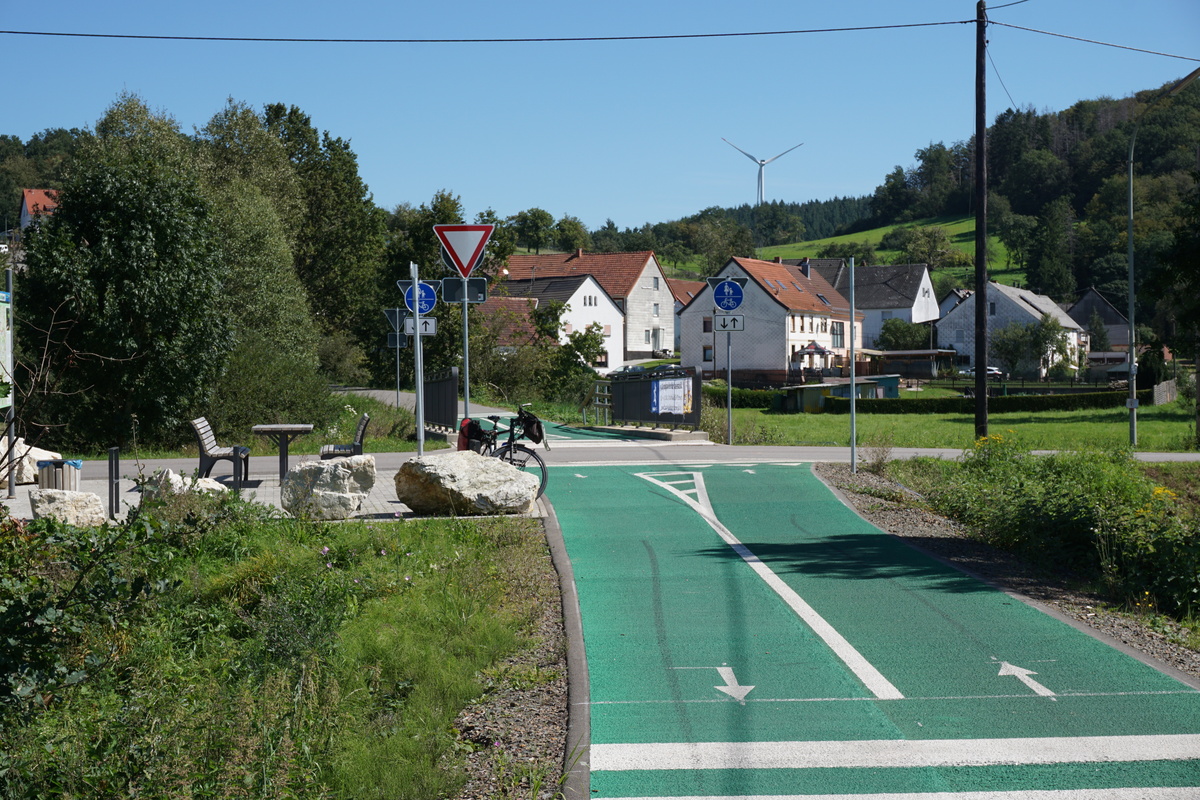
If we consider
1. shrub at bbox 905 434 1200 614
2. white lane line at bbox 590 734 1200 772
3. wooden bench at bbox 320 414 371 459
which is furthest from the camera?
wooden bench at bbox 320 414 371 459

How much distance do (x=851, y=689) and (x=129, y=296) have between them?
19705 millimetres

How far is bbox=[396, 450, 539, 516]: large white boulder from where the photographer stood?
11914 millimetres

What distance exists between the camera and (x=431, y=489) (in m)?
11.9

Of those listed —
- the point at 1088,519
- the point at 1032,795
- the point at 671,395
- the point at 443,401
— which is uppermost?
the point at 671,395

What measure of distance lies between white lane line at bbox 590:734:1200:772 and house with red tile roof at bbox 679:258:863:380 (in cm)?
6703

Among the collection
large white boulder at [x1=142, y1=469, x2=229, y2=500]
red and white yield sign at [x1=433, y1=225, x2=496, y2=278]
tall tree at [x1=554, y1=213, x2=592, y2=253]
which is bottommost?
large white boulder at [x1=142, y1=469, x2=229, y2=500]

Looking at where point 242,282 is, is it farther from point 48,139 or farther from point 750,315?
point 48,139

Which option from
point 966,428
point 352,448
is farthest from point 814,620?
point 966,428

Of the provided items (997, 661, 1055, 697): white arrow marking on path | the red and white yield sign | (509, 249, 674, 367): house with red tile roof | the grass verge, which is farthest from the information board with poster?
(509, 249, 674, 367): house with red tile roof

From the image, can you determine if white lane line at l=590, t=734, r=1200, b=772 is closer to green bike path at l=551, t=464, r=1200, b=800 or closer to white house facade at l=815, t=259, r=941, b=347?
green bike path at l=551, t=464, r=1200, b=800

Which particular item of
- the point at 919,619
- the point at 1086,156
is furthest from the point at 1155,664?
the point at 1086,156

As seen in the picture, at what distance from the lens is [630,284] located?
9100 cm

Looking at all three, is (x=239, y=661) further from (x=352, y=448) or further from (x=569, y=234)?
(x=569, y=234)

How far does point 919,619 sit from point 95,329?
1899cm
